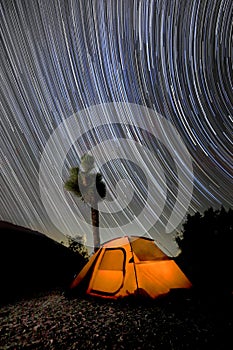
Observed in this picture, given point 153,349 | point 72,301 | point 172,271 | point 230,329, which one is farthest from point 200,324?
point 72,301

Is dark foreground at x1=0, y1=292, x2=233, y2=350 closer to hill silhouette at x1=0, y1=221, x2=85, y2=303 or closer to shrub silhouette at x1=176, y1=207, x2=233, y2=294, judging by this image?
hill silhouette at x1=0, y1=221, x2=85, y2=303

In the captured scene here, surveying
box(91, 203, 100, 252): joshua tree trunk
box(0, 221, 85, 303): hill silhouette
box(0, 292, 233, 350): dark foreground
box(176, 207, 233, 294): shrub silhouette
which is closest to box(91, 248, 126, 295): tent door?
box(0, 292, 233, 350): dark foreground

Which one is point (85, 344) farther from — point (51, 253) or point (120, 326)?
point (51, 253)

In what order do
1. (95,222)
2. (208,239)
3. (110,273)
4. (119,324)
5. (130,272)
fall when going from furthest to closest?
(208,239)
(95,222)
(110,273)
(130,272)
(119,324)

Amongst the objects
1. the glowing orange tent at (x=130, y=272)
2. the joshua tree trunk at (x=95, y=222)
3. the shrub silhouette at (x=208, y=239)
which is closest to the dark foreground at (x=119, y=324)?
the glowing orange tent at (x=130, y=272)

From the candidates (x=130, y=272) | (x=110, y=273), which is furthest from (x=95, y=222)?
(x=130, y=272)

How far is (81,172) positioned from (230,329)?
17238mm

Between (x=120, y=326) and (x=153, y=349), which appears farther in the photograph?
(x=120, y=326)

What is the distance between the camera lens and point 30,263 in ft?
35.8

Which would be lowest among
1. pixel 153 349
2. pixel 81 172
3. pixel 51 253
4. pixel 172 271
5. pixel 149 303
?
pixel 153 349

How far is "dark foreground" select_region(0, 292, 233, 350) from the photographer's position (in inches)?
164

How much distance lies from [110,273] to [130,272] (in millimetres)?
559

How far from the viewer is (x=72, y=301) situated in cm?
688

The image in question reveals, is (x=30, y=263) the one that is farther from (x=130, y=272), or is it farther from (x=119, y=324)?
(x=119, y=324)
